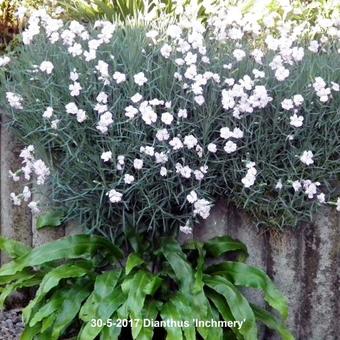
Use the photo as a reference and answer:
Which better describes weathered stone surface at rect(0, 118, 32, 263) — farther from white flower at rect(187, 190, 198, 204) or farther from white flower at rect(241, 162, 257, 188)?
white flower at rect(241, 162, 257, 188)

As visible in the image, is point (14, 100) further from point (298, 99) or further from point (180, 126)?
point (298, 99)

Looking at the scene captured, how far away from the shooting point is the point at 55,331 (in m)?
3.20

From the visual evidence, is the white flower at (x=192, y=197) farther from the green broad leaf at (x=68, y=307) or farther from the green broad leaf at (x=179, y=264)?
the green broad leaf at (x=68, y=307)

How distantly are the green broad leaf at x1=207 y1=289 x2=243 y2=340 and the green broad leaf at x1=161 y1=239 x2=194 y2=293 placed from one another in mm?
132

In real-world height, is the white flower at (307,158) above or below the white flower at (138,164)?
above

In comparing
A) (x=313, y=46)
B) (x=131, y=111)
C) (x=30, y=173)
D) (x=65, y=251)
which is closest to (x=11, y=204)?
(x=30, y=173)

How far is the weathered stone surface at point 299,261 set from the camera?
3551mm

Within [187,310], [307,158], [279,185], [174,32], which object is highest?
[174,32]

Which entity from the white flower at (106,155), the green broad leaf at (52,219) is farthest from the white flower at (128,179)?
the green broad leaf at (52,219)

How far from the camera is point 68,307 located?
10.7ft

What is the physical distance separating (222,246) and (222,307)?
36 centimetres

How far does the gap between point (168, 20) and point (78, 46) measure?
773mm

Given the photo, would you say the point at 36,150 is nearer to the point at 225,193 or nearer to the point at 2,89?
the point at 2,89

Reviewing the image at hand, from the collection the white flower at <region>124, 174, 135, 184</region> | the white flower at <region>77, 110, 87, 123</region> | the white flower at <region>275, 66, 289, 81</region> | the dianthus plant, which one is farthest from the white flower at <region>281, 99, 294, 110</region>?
the white flower at <region>77, 110, 87, 123</region>
